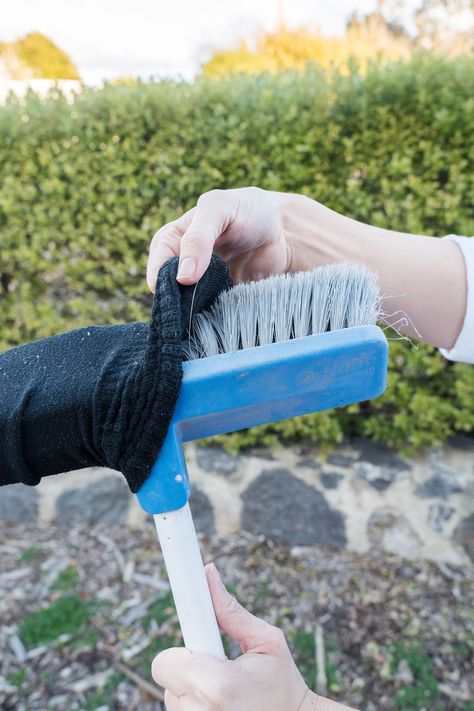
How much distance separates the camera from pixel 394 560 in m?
2.48

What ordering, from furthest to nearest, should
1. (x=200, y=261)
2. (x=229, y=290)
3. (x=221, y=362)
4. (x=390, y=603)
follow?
(x=390, y=603) < (x=229, y=290) < (x=200, y=261) < (x=221, y=362)

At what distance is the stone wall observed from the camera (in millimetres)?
2441

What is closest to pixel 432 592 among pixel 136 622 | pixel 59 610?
pixel 136 622

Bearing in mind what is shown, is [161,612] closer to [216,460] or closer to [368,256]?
[216,460]

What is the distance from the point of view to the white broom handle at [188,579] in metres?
0.80

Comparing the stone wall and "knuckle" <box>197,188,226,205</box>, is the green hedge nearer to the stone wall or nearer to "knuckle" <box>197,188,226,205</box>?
the stone wall

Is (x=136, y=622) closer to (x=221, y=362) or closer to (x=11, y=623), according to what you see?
(x=11, y=623)

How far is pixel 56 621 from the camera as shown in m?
2.31

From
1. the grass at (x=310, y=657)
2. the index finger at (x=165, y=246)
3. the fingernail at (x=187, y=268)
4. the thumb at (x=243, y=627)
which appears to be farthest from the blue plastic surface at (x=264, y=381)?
the grass at (x=310, y=657)

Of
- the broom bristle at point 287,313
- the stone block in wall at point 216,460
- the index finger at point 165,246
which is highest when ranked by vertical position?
the index finger at point 165,246

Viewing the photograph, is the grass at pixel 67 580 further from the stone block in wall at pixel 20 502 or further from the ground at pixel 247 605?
the stone block in wall at pixel 20 502

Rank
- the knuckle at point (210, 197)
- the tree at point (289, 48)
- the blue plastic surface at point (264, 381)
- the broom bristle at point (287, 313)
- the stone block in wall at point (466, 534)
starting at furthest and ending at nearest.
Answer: the tree at point (289, 48), the stone block in wall at point (466, 534), the knuckle at point (210, 197), the broom bristle at point (287, 313), the blue plastic surface at point (264, 381)

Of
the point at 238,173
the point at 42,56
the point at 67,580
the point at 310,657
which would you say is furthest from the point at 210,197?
the point at 42,56

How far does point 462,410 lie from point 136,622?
1.62 meters
